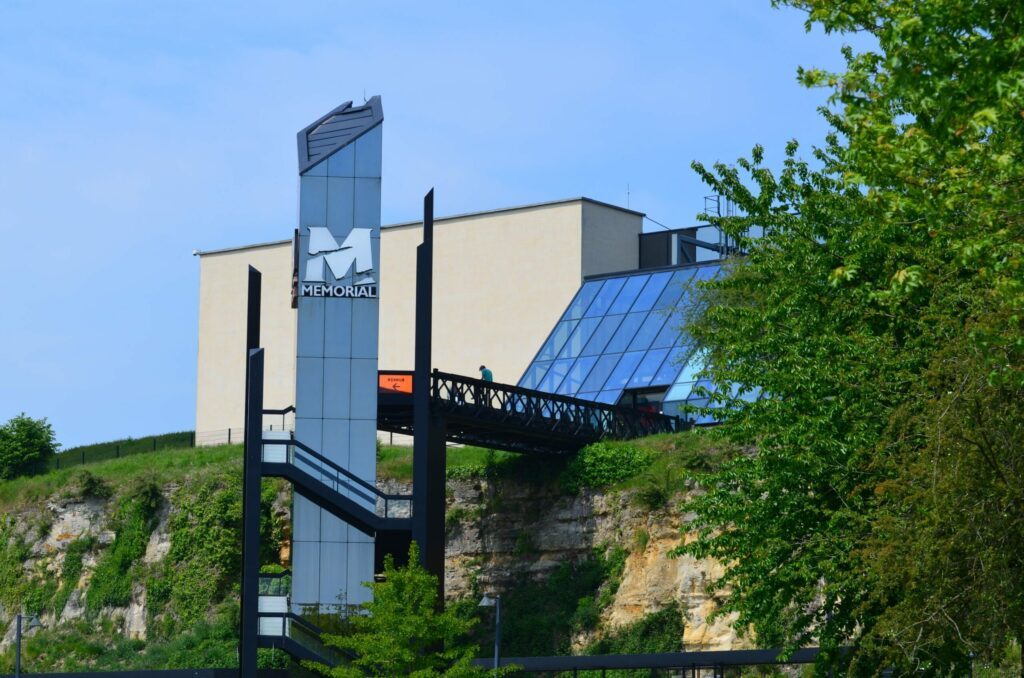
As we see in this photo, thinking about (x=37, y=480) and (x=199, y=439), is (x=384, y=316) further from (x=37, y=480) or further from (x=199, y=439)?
(x=37, y=480)

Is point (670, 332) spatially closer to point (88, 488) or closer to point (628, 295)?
point (628, 295)

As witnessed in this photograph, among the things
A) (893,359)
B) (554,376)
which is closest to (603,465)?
(554,376)

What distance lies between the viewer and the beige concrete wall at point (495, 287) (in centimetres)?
7150

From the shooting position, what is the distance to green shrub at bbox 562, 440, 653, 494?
2143 inches

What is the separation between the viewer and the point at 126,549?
203ft

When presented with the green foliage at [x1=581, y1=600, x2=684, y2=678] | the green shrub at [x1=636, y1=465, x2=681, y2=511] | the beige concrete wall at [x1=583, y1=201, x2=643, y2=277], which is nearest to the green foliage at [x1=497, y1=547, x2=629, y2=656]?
the green foliage at [x1=581, y1=600, x2=684, y2=678]

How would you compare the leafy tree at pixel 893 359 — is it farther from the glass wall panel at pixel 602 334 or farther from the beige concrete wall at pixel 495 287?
the beige concrete wall at pixel 495 287

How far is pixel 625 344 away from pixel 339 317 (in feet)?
69.4

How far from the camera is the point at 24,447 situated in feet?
230

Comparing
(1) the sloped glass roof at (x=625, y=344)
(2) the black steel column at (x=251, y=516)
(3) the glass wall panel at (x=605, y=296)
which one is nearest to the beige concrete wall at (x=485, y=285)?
(3) the glass wall panel at (x=605, y=296)

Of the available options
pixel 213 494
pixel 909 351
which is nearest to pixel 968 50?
pixel 909 351

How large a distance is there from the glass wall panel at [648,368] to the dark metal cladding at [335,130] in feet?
59.3

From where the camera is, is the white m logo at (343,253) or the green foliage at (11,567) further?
the green foliage at (11,567)

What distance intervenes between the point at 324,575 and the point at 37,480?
26.8m
